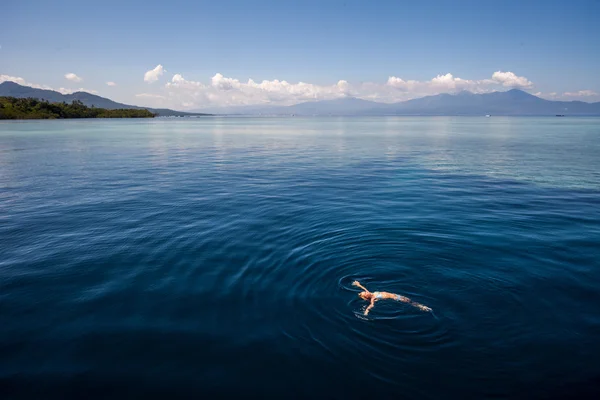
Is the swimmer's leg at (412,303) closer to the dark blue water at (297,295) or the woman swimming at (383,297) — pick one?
the woman swimming at (383,297)

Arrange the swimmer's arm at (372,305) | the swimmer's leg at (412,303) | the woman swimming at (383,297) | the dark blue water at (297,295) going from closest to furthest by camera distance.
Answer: the dark blue water at (297,295) → the swimmer's arm at (372,305) → the swimmer's leg at (412,303) → the woman swimming at (383,297)

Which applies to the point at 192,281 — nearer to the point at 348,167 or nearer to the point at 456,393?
the point at 456,393

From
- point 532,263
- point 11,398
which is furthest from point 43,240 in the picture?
point 532,263

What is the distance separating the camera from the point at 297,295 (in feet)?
39.8

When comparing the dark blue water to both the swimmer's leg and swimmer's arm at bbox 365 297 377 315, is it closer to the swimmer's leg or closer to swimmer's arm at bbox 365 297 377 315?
swimmer's arm at bbox 365 297 377 315

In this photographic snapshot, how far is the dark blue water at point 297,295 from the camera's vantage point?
861 cm

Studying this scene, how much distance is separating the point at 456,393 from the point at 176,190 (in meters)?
25.4

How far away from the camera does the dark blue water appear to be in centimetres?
861

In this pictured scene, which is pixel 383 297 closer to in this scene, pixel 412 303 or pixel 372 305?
pixel 372 305

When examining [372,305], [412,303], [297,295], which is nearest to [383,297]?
[372,305]

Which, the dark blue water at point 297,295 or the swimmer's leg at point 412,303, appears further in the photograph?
the swimmer's leg at point 412,303

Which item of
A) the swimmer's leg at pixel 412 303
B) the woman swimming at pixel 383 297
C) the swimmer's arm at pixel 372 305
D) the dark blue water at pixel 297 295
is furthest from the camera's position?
the woman swimming at pixel 383 297

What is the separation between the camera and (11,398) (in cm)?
798

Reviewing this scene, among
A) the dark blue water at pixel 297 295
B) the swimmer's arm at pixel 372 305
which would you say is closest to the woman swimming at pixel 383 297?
the swimmer's arm at pixel 372 305
